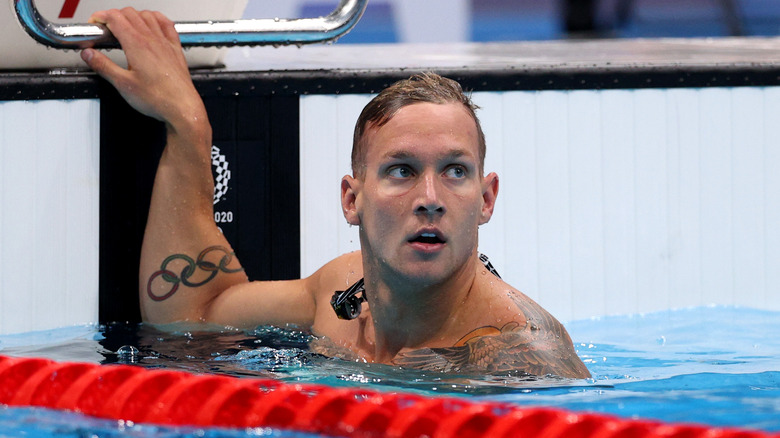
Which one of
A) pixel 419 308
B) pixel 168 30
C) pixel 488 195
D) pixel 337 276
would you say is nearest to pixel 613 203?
pixel 337 276

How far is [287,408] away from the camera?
1.62 metres

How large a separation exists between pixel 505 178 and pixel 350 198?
1.22 metres

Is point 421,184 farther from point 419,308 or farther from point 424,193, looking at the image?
point 419,308

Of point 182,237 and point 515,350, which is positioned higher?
point 182,237

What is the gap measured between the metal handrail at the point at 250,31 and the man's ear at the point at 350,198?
2.74ft

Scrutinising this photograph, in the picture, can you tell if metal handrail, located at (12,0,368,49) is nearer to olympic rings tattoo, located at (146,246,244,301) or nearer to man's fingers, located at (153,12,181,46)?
man's fingers, located at (153,12,181,46)

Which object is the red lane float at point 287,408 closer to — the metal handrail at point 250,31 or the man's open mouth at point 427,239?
the man's open mouth at point 427,239

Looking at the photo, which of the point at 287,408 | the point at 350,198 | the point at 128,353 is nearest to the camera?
the point at 287,408

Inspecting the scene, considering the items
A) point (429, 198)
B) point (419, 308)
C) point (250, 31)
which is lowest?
point (419, 308)

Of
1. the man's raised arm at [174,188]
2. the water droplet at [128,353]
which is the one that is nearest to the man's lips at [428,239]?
the water droplet at [128,353]

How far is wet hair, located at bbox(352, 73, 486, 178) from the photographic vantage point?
204cm

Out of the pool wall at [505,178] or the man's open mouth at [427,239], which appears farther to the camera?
the pool wall at [505,178]

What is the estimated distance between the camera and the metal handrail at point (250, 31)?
2.82m

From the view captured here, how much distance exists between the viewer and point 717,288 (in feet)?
10.8
